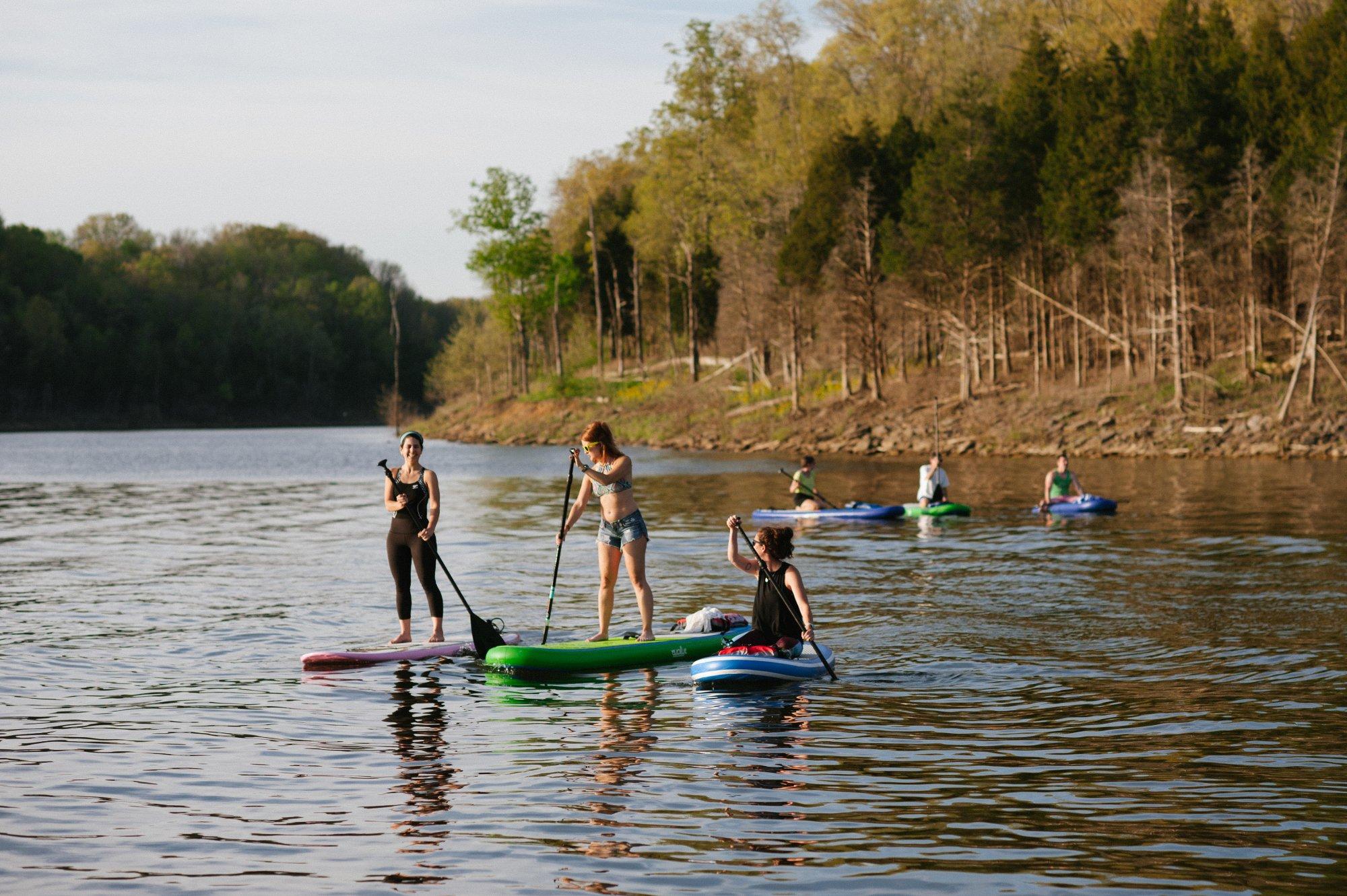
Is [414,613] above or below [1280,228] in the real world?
below

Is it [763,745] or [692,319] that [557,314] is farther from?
[763,745]

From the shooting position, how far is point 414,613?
16.7 meters

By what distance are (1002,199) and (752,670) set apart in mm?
46433

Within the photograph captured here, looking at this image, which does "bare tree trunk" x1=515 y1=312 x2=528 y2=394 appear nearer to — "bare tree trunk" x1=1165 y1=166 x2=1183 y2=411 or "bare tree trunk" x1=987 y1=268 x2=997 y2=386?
"bare tree trunk" x1=987 y1=268 x2=997 y2=386

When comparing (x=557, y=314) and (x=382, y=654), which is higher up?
(x=557, y=314)

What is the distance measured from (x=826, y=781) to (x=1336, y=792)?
3068 mm

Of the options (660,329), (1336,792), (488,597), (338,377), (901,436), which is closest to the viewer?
(1336,792)

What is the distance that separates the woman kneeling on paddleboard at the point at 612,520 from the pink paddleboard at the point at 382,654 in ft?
3.99

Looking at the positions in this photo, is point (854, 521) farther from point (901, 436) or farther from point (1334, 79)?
point (1334, 79)

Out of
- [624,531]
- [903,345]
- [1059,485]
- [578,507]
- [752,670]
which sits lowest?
[752,670]

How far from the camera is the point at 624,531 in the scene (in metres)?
13.2

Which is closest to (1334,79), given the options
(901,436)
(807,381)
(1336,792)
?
(901,436)

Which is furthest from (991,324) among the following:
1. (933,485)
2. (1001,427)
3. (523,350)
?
(523,350)

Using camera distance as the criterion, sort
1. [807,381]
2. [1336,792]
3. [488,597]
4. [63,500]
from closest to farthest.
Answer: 1. [1336,792]
2. [488,597]
3. [63,500]
4. [807,381]
